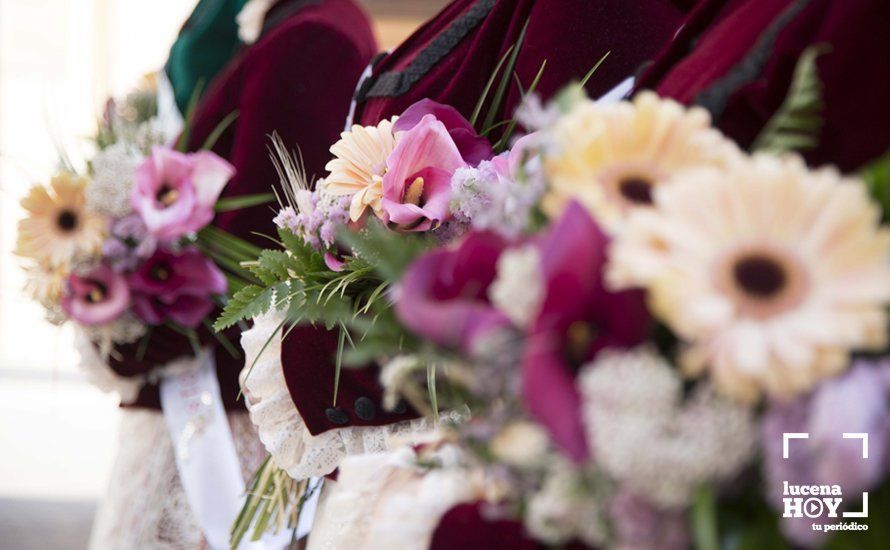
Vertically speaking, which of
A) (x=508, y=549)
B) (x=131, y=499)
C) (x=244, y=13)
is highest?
(x=244, y=13)

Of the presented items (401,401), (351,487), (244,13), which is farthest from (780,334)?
(244,13)

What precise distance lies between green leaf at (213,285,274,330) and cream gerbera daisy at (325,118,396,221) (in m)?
0.10

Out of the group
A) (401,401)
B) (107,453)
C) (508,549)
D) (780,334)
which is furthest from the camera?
(107,453)

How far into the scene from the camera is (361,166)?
92 centimetres

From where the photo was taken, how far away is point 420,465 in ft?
2.23

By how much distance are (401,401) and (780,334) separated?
602 millimetres

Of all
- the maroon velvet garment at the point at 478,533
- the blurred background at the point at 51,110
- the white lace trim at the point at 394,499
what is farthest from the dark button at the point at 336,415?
the blurred background at the point at 51,110

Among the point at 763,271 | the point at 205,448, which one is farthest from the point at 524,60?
the point at 205,448

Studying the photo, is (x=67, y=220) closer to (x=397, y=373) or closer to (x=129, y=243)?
(x=129, y=243)

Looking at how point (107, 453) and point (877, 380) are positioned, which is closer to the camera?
point (877, 380)

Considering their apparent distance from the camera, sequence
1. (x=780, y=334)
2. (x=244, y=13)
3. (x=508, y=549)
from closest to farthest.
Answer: (x=780, y=334), (x=508, y=549), (x=244, y=13)

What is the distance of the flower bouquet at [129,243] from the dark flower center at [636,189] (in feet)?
3.06

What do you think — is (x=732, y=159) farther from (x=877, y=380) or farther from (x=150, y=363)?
(x=150, y=363)

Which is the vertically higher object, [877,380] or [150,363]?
[150,363]
